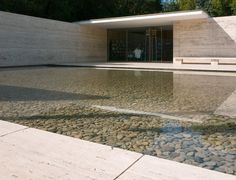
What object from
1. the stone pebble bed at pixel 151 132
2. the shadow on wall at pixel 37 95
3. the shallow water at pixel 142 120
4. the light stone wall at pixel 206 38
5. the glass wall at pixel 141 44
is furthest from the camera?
the glass wall at pixel 141 44

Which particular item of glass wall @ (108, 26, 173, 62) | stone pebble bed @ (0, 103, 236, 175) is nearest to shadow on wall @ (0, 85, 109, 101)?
Result: stone pebble bed @ (0, 103, 236, 175)

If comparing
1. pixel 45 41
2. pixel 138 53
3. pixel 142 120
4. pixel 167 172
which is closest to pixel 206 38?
pixel 138 53

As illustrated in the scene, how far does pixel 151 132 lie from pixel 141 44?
71.6 feet

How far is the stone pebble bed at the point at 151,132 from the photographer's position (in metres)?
3.04

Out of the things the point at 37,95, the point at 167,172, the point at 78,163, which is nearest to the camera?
the point at 167,172

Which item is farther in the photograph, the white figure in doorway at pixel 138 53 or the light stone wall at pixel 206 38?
the white figure in doorway at pixel 138 53

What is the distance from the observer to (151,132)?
3.89 m

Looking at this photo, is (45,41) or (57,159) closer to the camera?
(57,159)

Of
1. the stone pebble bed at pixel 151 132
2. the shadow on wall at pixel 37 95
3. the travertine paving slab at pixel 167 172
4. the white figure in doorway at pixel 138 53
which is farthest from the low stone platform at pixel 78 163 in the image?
the white figure in doorway at pixel 138 53

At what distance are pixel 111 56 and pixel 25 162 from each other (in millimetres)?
23481

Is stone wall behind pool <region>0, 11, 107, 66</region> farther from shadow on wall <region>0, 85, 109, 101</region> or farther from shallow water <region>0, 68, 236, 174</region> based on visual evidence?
shallow water <region>0, 68, 236, 174</region>

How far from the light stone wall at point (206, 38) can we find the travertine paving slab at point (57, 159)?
16.9 metres

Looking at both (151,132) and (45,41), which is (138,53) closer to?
A: (45,41)

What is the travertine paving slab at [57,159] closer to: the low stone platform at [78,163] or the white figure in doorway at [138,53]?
the low stone platform at [78,163]
